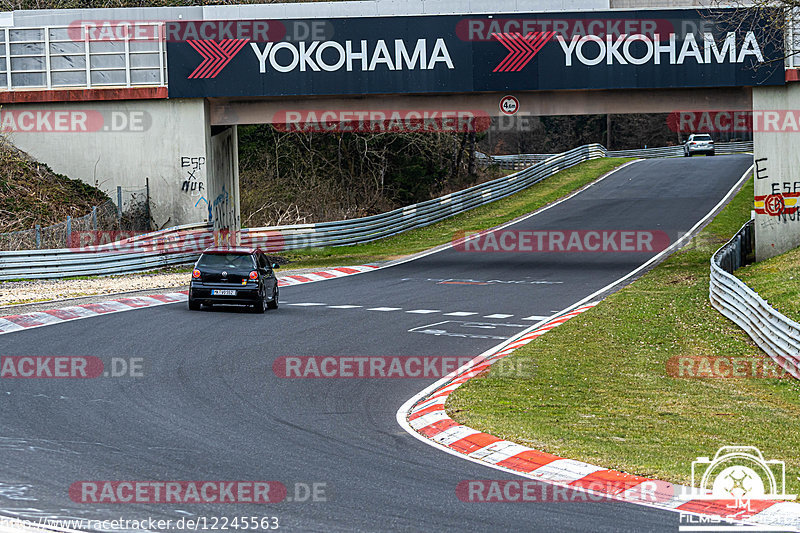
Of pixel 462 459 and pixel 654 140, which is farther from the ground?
pixel 654 140

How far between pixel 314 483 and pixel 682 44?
79.5ft

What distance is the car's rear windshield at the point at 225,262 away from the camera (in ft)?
69.3

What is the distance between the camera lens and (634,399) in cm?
1315

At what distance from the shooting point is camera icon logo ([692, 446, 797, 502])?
8445mm

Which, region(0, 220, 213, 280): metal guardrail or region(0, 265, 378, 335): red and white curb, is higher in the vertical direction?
region(0, 220, 213, 280): metal guardrail

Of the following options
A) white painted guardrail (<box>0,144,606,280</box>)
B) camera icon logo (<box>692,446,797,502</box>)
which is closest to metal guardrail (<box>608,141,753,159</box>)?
white painted guardrail (<box>0,144,606,280</box>)

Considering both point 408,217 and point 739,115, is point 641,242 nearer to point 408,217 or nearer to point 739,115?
point 408,217

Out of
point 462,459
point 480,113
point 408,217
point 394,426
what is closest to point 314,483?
point 462,459

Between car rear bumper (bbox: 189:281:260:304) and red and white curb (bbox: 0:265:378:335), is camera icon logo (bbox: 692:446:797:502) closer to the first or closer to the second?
car rear bumper (bbox: 189:281:260:304)

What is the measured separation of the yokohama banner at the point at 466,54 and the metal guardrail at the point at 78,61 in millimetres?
780

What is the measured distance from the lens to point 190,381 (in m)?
13.5

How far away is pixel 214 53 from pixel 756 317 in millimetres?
18430

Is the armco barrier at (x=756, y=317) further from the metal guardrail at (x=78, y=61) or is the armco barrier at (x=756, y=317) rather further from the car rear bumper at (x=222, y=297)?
the metal guardrail at (x=78, y=61)

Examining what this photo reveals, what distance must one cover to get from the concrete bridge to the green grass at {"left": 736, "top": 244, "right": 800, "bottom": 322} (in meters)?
1.76
